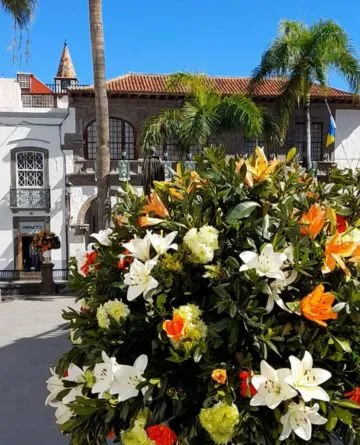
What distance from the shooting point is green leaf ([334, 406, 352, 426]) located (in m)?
2.06

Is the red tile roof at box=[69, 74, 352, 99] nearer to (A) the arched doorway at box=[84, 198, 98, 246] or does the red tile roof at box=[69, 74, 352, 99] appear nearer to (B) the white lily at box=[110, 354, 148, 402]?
(A) the arched doorway at box=[84, 198, 98, 246]

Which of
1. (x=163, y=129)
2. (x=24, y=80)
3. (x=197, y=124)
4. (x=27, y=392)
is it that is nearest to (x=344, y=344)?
(x=27, y=392)

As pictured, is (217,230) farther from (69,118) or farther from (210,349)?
(69,118)

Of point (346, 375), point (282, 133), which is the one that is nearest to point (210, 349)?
point (346, 375)

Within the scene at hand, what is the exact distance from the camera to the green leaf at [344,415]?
6.75 ft

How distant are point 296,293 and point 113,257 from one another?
87 centimetres

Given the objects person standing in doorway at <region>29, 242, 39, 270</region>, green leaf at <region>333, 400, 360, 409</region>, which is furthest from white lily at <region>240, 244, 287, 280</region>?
person standing in doorway at <region>29, 242, 39, 270</region>

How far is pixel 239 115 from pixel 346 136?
10.7m

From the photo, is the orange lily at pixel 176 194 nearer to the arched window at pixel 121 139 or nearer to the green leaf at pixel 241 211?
the green leaf at pixel 241 211

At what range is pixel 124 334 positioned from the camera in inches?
90.1

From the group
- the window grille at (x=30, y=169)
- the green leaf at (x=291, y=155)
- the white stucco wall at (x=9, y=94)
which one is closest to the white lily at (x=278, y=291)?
the green leaf at (x=291, y=155)

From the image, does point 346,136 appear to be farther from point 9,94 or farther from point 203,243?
point 203,243

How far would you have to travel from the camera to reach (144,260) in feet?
7.54

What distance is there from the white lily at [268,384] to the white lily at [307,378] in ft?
0.09
